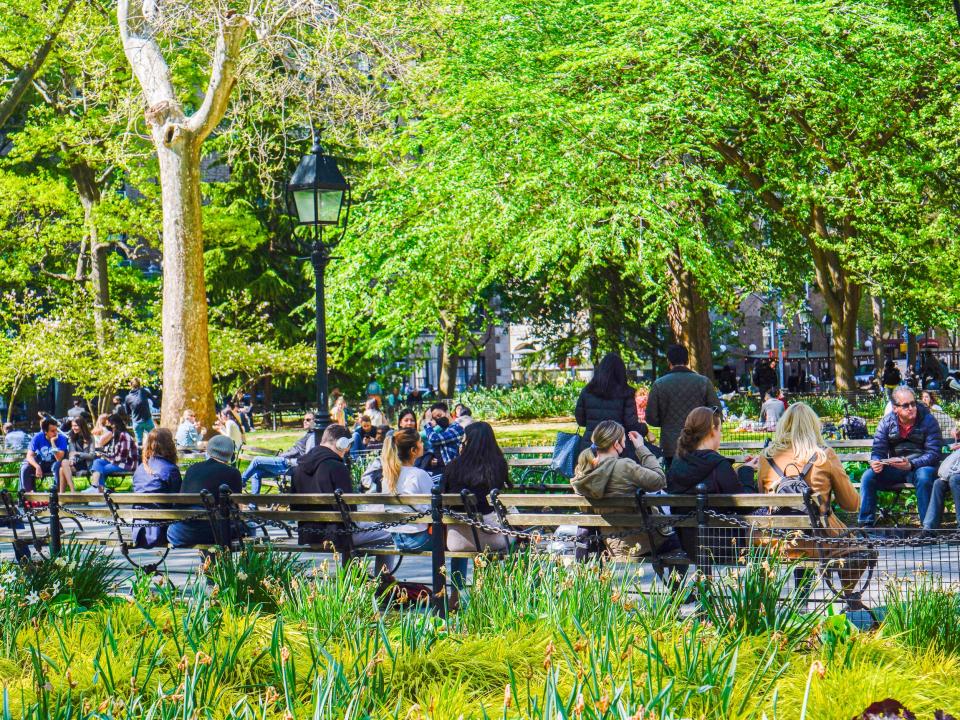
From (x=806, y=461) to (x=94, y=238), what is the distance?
29.6 meters

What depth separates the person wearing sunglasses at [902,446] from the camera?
36.7 ft

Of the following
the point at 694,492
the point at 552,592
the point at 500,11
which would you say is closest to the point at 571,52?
the point at 500,11

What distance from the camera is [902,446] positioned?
11352mm

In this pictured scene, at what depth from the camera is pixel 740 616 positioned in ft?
19.4

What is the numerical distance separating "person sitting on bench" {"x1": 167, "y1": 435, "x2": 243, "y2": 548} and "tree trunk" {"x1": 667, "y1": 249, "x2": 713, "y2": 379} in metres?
19.4

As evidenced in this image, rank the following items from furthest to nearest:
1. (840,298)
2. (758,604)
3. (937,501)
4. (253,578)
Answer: (840,298) → (937,501) → (253,578) → (758,604)

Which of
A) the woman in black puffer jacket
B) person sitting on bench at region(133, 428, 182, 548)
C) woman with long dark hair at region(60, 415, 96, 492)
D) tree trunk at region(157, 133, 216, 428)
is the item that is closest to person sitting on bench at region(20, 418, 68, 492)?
woman with long dark hair at region(60, 415, 96, 492)

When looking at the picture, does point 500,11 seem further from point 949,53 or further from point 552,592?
point 552,592

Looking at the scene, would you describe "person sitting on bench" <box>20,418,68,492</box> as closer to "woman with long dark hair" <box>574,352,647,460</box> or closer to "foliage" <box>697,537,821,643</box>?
"woman with long dark hair" <box>574,352,647,460</box>

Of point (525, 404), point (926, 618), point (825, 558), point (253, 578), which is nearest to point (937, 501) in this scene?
point (825, 558)

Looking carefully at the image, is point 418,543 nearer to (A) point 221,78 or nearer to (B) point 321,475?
(B) point 321,475

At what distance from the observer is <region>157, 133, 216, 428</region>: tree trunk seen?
2170 centimetres

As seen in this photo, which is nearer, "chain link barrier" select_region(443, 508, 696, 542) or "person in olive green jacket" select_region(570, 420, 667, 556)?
"chain link barrier" select_region(443, 508, 696, 542)

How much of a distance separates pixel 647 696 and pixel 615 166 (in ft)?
64.3
